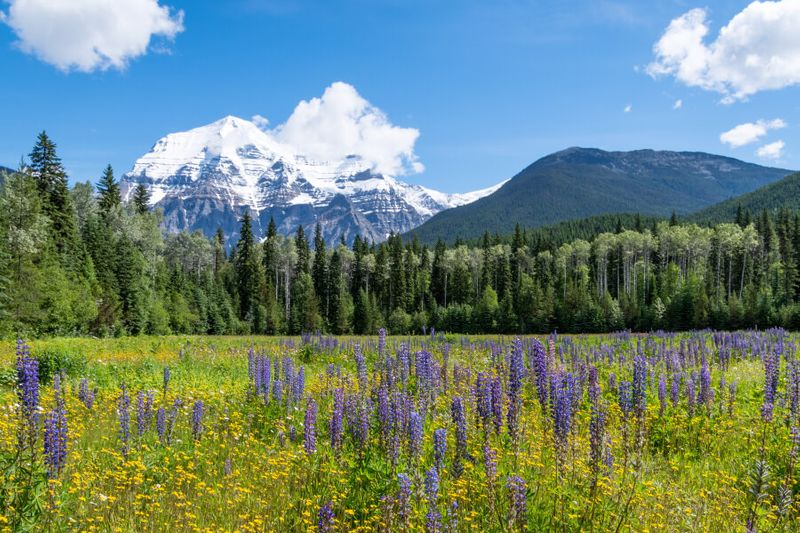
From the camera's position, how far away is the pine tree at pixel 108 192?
68.5 meters

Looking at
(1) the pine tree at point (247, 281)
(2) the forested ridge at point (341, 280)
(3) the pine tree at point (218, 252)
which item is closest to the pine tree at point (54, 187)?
(2) the forested ridge at point (341, 280)

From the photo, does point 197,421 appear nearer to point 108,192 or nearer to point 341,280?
point 108,192

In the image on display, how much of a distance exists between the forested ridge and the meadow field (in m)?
34.0

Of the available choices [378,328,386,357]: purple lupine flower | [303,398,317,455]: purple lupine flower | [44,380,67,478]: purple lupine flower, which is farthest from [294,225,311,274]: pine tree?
[44,380,67,478]: purple lupine flower

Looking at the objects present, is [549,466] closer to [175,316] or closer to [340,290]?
[175,316]

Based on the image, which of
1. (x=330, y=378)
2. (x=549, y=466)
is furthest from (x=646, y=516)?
(x=330, y=378)

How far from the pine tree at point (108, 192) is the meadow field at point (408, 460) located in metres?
65.7

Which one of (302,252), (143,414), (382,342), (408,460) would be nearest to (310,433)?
(408,460)

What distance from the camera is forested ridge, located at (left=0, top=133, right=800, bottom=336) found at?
139 feet

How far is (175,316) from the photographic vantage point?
6662cm

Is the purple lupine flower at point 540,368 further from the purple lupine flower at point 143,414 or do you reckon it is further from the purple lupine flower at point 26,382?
the purple lupine flower at point 143,414

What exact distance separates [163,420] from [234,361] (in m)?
15.1

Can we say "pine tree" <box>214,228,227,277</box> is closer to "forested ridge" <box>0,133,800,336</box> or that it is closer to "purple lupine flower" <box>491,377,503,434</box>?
"forested ridge" <box>0,133,800,336</box>

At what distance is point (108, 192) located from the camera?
70.1 m
